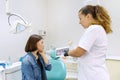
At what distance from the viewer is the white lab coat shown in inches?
60.2

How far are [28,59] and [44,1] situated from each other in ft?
6.50

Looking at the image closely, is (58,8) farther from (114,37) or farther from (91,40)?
(91,40)

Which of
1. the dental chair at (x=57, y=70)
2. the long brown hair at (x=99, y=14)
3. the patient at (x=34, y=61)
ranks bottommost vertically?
the dental chair at (x=57, y=70)

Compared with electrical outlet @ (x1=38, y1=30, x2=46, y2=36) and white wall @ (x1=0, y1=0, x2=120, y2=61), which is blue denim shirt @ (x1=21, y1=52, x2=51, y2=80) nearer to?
white wall @ (x1=0, y1=0, x2=120, y2=61)

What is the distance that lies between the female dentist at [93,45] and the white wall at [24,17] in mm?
1411

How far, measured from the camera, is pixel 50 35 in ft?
12.4

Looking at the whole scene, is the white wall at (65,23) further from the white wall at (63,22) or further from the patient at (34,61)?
the patient at (34,61)

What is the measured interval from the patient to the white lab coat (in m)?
0.52

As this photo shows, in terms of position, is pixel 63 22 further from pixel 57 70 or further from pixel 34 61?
pixel 34 61

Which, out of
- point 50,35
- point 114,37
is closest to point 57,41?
point 50,35

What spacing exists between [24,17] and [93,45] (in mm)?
1841

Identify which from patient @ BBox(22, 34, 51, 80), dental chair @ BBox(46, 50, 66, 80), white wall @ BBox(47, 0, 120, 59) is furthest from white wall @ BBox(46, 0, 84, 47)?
patient @ BBox(22, 34, 51, 80)

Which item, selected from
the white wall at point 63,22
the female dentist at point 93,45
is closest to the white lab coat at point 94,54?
the female dentist at point 93,45

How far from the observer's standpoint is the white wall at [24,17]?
273 centimetres
